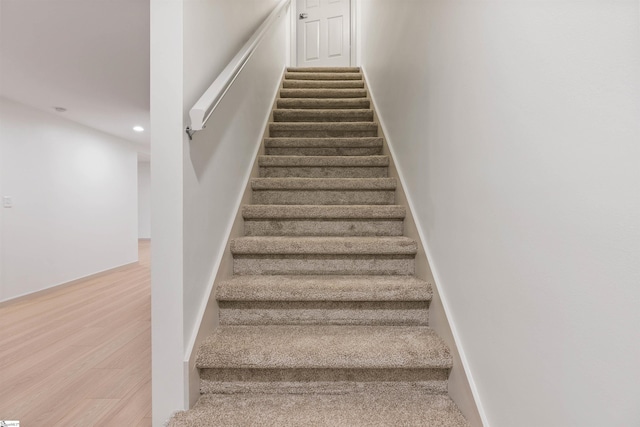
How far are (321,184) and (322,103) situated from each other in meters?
1.36

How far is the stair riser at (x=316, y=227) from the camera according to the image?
185 cm

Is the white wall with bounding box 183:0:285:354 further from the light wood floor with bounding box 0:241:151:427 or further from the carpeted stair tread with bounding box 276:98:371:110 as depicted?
the carpeted stair tread with bounding box 276:98:371:110

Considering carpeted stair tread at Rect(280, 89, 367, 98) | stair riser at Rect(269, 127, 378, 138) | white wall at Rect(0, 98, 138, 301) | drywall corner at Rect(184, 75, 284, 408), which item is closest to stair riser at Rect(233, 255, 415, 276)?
drywall corner at Rect(184, 75, 284, 408)

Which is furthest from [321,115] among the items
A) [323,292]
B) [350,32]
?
[350,32]

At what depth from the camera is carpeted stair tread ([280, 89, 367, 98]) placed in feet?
10.9

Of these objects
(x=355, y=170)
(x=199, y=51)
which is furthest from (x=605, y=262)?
(x=355, y=170)

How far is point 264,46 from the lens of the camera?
104 inches

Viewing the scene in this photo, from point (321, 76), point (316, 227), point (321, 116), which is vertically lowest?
point (316, 227)

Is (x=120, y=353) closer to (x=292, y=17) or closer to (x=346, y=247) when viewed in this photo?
(x=346, y=247)

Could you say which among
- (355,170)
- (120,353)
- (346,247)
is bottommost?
(120,353)

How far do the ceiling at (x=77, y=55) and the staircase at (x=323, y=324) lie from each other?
1.30 meters

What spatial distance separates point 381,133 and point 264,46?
4.07 ft

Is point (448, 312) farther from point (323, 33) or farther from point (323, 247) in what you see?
point (323, 33)

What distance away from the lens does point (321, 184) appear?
2.07 meters
